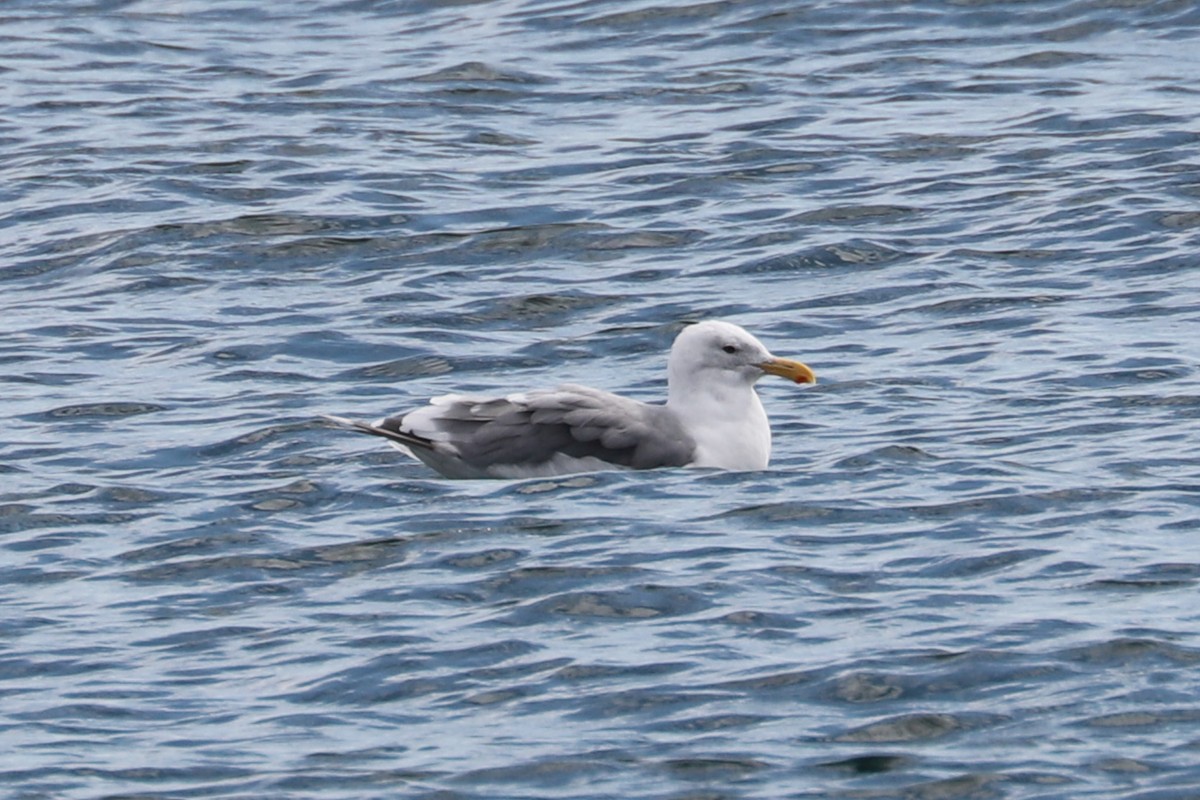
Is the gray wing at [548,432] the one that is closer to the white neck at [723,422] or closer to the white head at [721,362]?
the white neck at [723,422]

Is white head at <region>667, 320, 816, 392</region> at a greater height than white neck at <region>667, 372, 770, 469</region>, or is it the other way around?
white head at <region>667, 320, 816, 392</region>

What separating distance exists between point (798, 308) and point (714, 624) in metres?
6.12

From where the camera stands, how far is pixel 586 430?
12492 millimetres

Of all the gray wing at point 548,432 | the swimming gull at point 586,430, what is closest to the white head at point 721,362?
the swimming gull at point 586,430

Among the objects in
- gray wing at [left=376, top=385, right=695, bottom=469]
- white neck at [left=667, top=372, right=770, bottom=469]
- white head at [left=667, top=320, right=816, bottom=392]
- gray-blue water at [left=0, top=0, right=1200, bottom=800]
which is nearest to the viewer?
gray-blue water at [left=0, top=0, right=1200, bottom=800]

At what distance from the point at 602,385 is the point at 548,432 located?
2.14m

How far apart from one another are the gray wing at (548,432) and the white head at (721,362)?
1.36ft

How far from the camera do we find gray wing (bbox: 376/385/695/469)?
12.5 m

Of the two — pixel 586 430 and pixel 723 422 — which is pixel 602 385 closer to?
pixel 723 422

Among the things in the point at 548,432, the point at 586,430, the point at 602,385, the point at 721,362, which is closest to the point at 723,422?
the point at 721,362

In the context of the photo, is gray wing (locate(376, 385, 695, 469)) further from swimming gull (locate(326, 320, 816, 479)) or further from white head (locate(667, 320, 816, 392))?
white head (locate(667, 320, 816, 392))

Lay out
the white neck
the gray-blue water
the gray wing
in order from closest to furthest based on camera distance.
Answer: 1. the gray-blue water
2. the gray wing
3. the white neck

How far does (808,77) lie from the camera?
73.1 feet

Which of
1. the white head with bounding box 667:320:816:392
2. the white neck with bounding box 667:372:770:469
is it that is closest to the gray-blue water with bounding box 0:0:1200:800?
the white neck with bounding box 667:372:770:469
